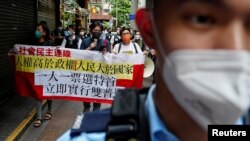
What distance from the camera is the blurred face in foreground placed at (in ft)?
4.00

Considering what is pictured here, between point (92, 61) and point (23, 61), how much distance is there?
1071 mm

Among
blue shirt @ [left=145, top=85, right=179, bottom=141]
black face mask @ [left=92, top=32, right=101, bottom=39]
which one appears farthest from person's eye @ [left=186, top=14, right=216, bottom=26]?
black face mask @ [left=92, top=32, right=101, bottom=39]

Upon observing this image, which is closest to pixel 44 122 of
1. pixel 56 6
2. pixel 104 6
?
pixel 56 6

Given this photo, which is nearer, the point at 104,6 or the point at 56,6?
the point at 56,6

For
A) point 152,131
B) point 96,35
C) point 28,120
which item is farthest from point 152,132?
point 96,35

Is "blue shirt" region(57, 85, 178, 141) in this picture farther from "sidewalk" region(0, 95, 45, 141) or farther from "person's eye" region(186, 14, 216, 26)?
"sidewalk" region(0, 95, 45, 141)

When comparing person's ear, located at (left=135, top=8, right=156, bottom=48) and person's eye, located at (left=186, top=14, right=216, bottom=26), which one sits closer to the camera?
person's eye, located at (left=186, top=14, right=216, bottom=26)

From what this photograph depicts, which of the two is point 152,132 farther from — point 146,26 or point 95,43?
point 95,43

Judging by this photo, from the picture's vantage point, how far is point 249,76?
1.21 m

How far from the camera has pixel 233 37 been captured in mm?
1224

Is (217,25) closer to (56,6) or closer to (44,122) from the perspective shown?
(44,122)

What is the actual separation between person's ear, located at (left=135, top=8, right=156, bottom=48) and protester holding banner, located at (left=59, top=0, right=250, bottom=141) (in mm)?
27

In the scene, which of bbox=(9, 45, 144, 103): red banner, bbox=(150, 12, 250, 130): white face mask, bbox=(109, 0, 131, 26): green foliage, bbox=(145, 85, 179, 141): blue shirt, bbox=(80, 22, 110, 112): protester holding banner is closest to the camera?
bbox=(150, 12, 250, 130): white face mask

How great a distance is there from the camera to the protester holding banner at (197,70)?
1.22 meters
